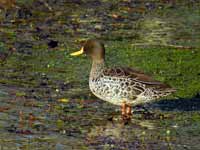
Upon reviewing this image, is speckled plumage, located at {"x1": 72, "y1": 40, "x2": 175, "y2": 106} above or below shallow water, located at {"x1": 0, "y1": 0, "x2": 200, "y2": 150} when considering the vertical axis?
above

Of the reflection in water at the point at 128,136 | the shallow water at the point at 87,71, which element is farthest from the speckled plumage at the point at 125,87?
the reflection in water at the point at 128,136

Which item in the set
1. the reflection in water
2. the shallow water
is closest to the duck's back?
the shallow water

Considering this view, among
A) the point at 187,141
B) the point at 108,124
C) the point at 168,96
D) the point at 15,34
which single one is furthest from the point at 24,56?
the point at 187,141

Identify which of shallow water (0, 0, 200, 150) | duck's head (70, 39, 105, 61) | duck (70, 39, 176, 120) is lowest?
shallow water (0, 0, 200, 150)

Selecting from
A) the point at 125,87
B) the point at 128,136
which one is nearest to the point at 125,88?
the point at 125,87

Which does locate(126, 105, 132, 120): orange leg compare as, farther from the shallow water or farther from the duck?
the shallow water

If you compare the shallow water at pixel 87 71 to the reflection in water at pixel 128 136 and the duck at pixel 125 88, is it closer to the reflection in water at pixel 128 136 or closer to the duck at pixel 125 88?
the reflection in water at pixel 128 136

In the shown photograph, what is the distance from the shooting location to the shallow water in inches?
444

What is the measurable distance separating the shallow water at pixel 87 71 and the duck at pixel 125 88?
20cm

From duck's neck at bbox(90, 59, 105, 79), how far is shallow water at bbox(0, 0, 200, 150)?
1.49ft

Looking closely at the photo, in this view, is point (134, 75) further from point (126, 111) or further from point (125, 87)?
point (126, 111)

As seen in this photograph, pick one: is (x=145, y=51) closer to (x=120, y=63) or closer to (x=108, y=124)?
(x=120, y=63)

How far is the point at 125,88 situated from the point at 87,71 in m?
2.99

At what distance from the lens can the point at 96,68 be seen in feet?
42.1
